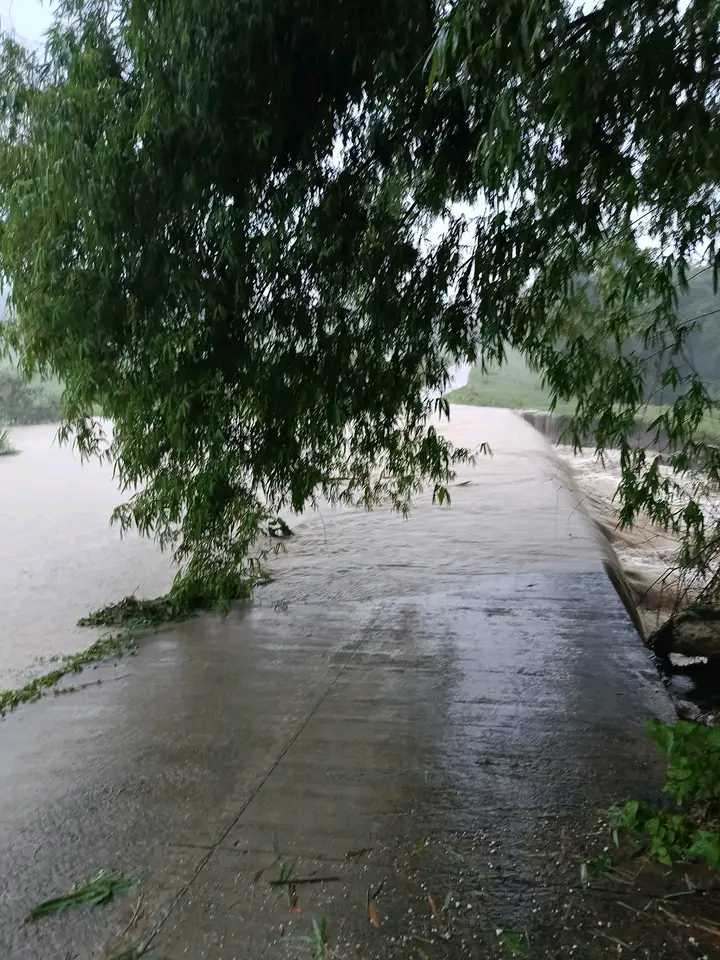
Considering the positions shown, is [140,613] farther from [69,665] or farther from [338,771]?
[338,771]

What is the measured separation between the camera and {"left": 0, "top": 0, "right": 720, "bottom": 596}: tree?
123 inches

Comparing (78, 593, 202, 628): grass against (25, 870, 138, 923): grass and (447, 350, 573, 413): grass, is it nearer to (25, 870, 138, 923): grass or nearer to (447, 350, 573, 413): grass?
(25, 870, 138, 923): grass

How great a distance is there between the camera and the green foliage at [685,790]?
→ 2256 millimetres

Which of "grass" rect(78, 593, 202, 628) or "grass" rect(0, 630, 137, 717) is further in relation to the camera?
"grass" rect(78, 593, 202, 628)

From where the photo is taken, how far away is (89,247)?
3.52 metres

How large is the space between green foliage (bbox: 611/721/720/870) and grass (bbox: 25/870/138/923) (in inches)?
55.6

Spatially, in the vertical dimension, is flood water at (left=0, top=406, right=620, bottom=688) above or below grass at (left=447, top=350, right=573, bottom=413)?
below

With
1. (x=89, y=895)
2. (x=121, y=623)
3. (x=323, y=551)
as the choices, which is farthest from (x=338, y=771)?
(x=323, y=551)

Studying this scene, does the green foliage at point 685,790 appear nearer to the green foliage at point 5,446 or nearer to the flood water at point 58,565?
the flood water at point 58,565

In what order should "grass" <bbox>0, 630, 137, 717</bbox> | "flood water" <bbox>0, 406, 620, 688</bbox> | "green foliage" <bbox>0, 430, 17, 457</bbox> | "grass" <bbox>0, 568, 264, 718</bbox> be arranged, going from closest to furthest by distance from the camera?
"grass" <bbox>0, 630, 137, 717</bbox> < "grass" <bbox>0, 568, 264, 718</bbox> < "flood water" <bbox>0, 406, 620, 688</bbox> < "green foliage" <bbox>0, 430, 17, 457</bbox>

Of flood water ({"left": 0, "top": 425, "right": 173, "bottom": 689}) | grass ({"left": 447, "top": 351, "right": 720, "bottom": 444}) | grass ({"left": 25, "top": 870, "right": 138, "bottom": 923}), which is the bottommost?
flood water ({"left": 0, "top": 425, "right": 173, "bottom": 689})

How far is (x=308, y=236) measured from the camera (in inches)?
147

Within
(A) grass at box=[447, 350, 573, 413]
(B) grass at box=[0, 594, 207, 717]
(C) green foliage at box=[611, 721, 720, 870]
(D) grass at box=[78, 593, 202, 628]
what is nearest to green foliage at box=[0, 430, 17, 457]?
(B) grass at box=[0, 594, 207, 717]

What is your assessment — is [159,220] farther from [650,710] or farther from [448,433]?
[448,433]
